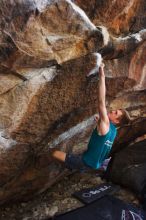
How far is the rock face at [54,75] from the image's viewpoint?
3.38 metres

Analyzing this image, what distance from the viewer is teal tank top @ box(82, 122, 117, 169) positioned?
13.3ft

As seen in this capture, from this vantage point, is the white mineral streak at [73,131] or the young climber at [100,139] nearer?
the young climber at [100,139]

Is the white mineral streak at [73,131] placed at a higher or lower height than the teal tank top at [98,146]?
higher

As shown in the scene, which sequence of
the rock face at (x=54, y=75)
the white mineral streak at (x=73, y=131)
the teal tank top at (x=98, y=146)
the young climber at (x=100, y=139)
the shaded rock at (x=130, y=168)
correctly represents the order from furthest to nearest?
the shaded rock at (x=130, y=168) < the white mineral streak at (x=73, y=131) < the teal tank top at (x=98, y=146) < the young climber at (x=100, y=139) < the rock face at (x=54, y=75)

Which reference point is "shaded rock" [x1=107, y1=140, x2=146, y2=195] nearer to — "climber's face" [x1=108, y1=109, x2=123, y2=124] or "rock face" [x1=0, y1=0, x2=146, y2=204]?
"rock face" [x1=0, y1=0, x2=146, y2=204]

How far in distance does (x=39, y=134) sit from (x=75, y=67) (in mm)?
961

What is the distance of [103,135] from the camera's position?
13.2ft

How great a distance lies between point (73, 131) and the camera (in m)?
4.84

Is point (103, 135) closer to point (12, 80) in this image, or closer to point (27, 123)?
point (27, 123)

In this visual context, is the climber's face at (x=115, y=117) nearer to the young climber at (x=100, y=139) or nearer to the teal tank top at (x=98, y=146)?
the young climber at (x=100, y=139)

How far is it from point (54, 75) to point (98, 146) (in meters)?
0.96

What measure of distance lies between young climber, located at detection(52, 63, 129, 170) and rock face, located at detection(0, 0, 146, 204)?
0.33 metres

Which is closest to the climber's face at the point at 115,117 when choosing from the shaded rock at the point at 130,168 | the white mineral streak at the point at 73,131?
the white mineral streak at the point at 73,131

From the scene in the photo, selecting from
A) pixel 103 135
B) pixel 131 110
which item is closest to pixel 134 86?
pixel 131 110
